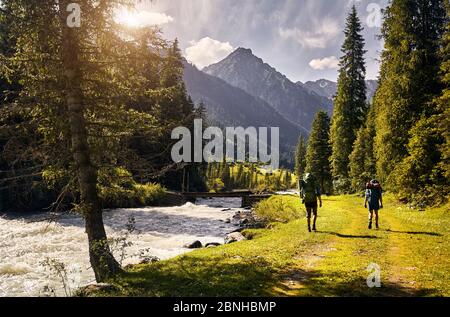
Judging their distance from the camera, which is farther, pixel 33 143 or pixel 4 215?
pixel 4 215

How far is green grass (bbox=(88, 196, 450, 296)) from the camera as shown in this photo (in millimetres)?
9273

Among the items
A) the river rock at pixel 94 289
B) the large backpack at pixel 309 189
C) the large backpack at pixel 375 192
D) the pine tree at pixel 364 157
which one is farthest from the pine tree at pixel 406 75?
the river rock at pixel 94 289

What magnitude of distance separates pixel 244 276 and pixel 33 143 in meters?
7.96

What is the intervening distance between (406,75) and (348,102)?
20479 millimetres

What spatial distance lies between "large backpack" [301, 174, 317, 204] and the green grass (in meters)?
1.74

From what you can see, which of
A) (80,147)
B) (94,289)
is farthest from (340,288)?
(80,147)

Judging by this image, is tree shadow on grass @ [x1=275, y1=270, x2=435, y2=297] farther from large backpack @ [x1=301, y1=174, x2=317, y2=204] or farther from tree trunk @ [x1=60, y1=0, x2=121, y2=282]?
large backpack @ [x1=301, y1=174, x2=317, y2=204]

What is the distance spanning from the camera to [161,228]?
32.3 metres

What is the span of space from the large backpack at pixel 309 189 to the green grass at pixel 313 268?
174cm

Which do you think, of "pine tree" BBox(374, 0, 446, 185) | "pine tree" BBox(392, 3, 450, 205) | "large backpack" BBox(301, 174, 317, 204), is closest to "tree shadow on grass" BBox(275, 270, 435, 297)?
"large backpack" BBox(301, 174, 317, 204)

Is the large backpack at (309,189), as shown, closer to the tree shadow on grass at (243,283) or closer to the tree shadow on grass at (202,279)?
the tree shadow on grass at (202,279)

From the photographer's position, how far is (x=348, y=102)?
50969 millimetres

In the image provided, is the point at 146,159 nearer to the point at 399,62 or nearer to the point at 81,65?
the point at 81,65
